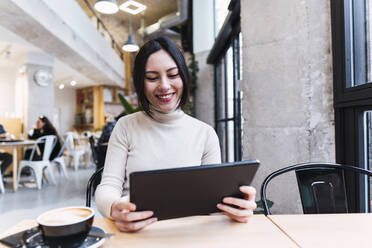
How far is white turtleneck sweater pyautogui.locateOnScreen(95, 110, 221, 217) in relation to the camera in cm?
92

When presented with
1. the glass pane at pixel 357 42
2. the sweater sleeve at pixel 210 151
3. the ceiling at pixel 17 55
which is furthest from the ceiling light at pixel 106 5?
the sweater sleeve at pixel 210 151

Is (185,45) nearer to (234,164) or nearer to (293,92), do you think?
(293,92)

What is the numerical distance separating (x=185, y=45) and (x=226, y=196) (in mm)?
6503

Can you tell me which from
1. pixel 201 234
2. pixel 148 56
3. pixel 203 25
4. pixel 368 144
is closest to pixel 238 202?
pixel 201 234

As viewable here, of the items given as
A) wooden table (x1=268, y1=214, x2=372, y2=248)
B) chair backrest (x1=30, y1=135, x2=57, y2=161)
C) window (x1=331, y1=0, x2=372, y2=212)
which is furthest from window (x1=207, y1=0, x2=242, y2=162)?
chair backrest (x1=30, y1=135, x2=57, y2=161)

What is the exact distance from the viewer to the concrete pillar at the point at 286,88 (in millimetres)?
1644

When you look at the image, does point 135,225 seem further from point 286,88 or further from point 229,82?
point 229,82

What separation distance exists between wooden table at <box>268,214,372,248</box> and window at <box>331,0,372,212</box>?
0.78 metres

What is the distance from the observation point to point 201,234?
0.62 metres

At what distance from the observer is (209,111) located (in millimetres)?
5012

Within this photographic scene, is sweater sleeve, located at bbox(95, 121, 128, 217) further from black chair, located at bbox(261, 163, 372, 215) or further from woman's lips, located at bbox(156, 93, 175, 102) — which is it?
black chair, located at bbox(261, 163, 372, 215)

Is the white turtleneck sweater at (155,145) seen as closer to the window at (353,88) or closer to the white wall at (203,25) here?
the window at (353,88)

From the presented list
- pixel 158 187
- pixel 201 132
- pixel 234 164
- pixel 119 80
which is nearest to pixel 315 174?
pixel 201 132

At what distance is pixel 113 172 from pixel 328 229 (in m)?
0.68
